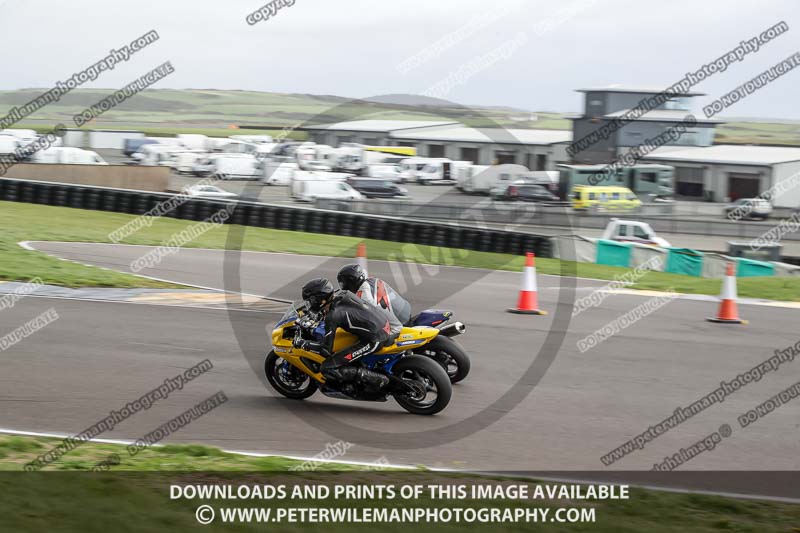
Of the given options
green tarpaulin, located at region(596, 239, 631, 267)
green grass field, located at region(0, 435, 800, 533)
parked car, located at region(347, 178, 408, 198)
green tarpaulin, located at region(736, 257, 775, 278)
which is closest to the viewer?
green grass field, located at region(0, 435, 800, 533)

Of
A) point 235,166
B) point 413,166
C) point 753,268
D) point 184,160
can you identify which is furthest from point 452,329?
point 184,160

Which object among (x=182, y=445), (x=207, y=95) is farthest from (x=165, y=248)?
(x=207, y=95)

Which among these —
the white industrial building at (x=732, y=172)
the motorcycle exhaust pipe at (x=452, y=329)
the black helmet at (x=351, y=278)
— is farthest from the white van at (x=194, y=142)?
the black helmet at (x=351, y=278)

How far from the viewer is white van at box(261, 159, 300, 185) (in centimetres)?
4597

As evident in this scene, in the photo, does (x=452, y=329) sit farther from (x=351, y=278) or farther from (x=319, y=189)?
(x=319, y=189)

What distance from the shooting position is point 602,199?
132 feet

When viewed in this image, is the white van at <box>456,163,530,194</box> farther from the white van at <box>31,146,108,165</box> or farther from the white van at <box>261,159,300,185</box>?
the white van at <box>31,146,108,165</box>

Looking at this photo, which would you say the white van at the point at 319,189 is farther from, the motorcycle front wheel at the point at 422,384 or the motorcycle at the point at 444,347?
the motorcycle front wheel at the point at 422,384

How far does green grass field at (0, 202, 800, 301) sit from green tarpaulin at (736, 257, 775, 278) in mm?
2577

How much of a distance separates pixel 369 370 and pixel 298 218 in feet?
56.0

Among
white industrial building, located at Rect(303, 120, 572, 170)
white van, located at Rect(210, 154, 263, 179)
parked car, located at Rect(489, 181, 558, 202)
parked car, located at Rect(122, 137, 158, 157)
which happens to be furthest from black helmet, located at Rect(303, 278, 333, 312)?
parked car, located at Rect(122, 137, 158, 157)

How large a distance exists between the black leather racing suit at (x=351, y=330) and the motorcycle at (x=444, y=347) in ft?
2.25

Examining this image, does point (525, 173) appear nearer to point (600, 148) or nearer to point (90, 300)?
point (600, 148)

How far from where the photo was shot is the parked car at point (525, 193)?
42.5m
